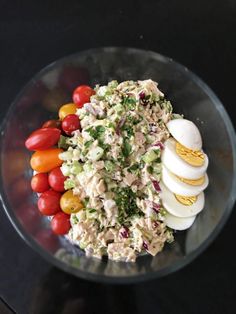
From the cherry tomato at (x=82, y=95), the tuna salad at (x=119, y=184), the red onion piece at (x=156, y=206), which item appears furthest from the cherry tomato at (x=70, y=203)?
the cherry tomato at (x=82, y=95)

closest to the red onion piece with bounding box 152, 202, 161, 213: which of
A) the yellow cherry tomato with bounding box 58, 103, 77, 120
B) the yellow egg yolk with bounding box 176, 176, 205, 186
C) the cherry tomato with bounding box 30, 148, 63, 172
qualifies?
the yellow egg yolk with bounding box 176, 176, 205, 186

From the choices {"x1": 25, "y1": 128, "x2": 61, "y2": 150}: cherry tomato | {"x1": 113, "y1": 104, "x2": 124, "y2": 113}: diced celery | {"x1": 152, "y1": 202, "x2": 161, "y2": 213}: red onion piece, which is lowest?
{"x1": 152, "y1": 202, "x2": 161, "y2": 213}: red onion piece

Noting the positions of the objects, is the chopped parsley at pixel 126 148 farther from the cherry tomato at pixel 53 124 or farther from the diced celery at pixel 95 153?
the cherry tomato at pixel 53 124

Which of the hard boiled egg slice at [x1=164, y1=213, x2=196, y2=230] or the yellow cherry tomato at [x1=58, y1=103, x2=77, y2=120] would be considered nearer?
the hard boiled egg slice at [x1=164, y1=213, x2=196, y2=230]

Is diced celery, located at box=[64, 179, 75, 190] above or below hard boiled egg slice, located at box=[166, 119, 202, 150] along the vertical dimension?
below

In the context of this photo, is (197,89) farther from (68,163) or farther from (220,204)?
(68,163)

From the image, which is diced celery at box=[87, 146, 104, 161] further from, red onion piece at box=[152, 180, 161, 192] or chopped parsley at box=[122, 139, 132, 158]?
red onion piece at box=[152, 180, 161, 192]

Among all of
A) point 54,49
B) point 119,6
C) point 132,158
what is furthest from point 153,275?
point 119,6
